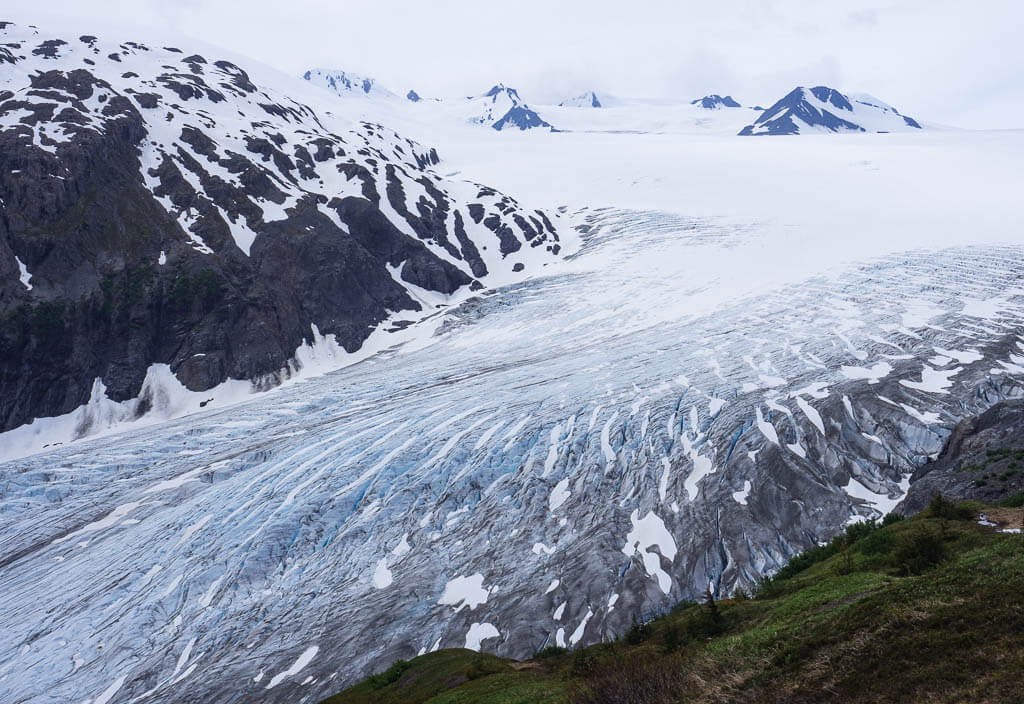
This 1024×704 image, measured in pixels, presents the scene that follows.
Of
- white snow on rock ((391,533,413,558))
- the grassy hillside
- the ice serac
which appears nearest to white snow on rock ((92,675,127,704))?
white snow on rock ((391,533,413,558))

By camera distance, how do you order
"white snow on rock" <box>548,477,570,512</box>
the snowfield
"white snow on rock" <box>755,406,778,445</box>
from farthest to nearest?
1. "white snow on rock" <box>755,406,778,445</box>
2. "white snow on rock" <box>548,477,570,512</box>
3. the snowfield

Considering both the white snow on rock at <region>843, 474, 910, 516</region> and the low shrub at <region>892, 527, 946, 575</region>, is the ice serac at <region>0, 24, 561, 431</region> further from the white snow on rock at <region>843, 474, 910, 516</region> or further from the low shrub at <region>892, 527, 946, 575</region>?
the low shrub at <region>892, 527, 946, 575</region>

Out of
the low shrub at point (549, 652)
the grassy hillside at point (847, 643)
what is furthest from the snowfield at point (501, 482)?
the grassy hillside at point (847, 643)

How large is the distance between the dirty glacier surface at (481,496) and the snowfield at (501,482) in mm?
144

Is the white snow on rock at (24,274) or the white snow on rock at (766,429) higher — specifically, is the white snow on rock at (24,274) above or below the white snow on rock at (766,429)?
above

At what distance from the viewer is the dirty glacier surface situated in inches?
994

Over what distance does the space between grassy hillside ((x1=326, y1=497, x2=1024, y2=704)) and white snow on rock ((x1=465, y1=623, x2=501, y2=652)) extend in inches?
206

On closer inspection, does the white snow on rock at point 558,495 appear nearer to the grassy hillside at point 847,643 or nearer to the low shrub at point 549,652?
the low shrub at point 549,652

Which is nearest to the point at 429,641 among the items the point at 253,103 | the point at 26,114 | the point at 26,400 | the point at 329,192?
the point at 26,400

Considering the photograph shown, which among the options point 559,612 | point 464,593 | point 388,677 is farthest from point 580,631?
point 388,677

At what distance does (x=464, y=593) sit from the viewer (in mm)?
26375

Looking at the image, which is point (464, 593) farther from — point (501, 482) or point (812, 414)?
point (812, 414)

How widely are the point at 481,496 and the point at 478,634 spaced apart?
368 inches

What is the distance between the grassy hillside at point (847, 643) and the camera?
942 cm
